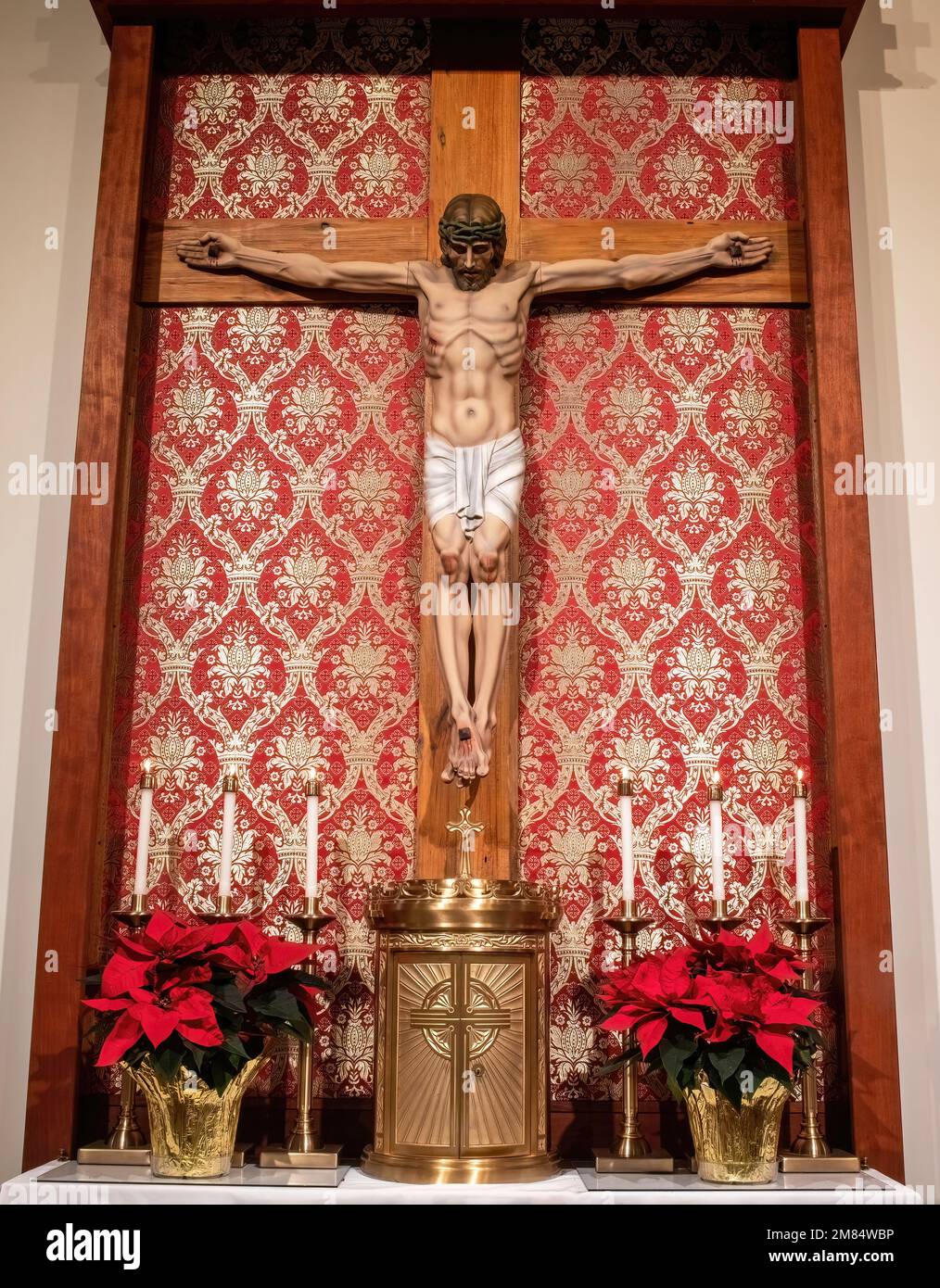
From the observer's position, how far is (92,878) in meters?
3.46

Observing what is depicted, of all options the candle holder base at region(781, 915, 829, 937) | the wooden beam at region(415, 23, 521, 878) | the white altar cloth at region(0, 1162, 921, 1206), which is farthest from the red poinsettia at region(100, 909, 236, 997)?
the candle holder base at region(781, 915, 829, 937)

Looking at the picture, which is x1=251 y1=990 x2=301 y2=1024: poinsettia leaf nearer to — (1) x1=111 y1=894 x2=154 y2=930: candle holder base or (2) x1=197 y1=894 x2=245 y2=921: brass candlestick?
(2) x1=197 y1=894 x2=245 y2=921: brass candlestick

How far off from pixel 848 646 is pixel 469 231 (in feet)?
4.81

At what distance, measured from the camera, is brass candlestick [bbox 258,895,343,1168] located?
3041 millimetres

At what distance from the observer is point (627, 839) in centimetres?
328

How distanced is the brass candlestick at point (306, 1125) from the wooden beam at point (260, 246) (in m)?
1.76

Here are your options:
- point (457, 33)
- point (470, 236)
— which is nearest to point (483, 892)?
point (470, 236)

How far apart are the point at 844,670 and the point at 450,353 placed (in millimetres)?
1332

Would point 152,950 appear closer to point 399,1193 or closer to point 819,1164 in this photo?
point 399,1193

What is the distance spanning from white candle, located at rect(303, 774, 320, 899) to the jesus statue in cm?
36

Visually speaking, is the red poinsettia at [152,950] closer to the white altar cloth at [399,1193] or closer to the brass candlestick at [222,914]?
the brass candlestick at [222,914]

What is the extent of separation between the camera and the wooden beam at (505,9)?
3.86 metres

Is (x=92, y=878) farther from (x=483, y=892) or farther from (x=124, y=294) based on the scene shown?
(x=124, y=294)

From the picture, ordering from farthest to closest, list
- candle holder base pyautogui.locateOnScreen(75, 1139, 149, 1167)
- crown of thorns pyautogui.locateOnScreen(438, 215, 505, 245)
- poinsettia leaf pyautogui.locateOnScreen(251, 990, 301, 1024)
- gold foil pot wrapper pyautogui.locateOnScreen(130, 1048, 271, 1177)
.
A: crown of thorns pyautogui.locateOnScreen(438, 215, 505, 245) → candle holder base pyautogui.locateOnScreen(75, 1139, 149, 1167) → poinsettia leaf pyautogui.locateOnScreen(251, 990, 301, 1024) → gold foil pot wrapper pyautogui.locateOnScreen(130, 1048, 271, 1177)
